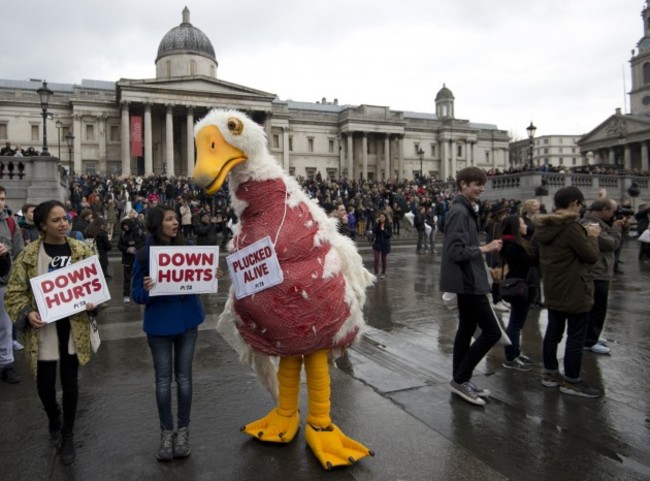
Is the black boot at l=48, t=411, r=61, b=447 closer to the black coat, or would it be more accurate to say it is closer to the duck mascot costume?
the duck mascot costume

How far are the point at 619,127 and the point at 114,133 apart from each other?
61.5 metres

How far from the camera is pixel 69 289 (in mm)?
3518

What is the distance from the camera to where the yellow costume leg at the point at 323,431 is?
11.0ft

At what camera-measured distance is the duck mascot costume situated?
3.37m

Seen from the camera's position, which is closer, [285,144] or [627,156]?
[285,144]

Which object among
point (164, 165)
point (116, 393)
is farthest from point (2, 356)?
point (164, 165)

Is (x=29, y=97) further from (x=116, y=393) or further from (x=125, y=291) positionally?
(x=116, y=393)

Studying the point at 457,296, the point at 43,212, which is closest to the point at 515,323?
the point at 457,296

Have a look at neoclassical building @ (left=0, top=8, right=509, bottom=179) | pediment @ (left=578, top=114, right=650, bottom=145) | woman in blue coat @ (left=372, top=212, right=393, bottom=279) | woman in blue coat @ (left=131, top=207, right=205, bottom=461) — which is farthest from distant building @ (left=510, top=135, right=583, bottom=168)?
woman in blue coat @ (left=131, top=207, right=205, bottom=461)

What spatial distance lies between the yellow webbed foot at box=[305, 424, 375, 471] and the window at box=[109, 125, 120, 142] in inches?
2192

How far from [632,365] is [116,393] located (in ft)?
18.0

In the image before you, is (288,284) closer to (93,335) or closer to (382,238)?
(93,335)

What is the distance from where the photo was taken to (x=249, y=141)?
357 centimetres

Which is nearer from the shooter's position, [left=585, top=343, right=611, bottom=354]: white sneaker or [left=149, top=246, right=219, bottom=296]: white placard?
[left=149, top=246, right=219, bottom=296]: white placard
